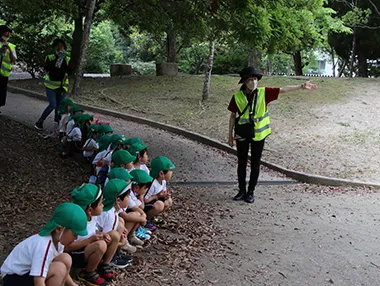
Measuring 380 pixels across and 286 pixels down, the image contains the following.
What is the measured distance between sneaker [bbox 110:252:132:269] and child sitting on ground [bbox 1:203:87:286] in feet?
3.31

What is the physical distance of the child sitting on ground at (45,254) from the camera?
3.21 m

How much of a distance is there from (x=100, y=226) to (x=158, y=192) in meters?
1.38

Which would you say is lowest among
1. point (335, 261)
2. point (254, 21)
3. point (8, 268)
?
point (335, 261)

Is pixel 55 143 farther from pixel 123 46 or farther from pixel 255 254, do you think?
pixel 123 46

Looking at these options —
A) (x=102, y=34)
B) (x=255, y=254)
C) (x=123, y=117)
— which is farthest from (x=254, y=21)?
(x=102, y=34)

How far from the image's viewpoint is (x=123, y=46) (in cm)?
3325

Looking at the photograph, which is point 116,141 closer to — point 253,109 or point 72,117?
point 253,109

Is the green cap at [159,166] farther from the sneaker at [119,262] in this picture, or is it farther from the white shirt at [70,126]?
the white shirt at [70,126]

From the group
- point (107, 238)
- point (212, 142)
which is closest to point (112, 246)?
point (107, 238)

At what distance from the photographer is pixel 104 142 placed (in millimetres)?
6273

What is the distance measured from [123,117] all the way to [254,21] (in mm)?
5851

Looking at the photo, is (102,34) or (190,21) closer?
(190,21)

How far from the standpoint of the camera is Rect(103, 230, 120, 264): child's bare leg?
4.11 metres

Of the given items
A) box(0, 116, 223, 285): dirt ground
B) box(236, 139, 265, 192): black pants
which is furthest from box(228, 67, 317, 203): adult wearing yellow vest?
box(0, 116, 223, 285): dirt ground
